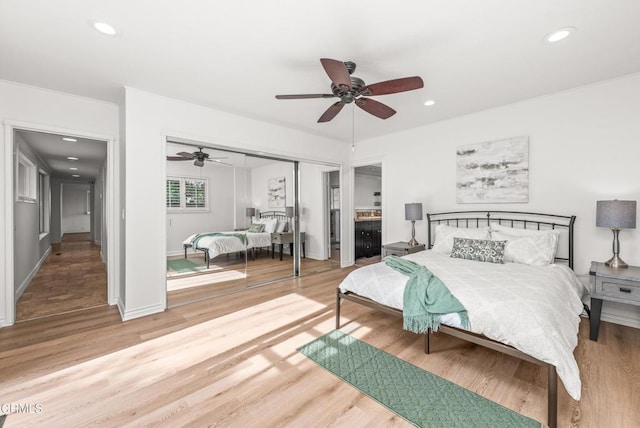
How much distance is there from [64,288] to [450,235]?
19.5ft

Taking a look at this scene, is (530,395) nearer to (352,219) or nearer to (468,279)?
(468,279)

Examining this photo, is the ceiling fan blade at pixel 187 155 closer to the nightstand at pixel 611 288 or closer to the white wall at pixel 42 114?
the white wall at pixel 42 114

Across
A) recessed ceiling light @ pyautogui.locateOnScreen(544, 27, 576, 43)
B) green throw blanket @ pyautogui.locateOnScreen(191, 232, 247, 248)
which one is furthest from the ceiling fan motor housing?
green throw blanket @ pyautogui.locateOnScreen(191, 232, 247, 248)

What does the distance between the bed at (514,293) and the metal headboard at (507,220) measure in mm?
11

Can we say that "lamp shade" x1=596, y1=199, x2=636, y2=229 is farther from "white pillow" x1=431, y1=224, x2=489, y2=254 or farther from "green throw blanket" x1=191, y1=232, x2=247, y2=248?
"green throw blanket" x1=191, y1=232, x2=247, y2=248

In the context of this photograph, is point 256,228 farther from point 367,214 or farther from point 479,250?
point 367,214

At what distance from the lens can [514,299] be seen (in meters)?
1.99

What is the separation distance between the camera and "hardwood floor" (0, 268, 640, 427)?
1.74 meters

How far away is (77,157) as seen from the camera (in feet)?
21.0

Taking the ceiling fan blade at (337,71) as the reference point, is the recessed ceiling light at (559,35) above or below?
above

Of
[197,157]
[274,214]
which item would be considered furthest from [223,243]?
[197,157]

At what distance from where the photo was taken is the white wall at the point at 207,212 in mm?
3705

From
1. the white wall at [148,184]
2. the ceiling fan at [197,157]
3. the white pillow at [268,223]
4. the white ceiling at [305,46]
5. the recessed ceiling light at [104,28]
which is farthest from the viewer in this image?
the white pillow at [268,223]

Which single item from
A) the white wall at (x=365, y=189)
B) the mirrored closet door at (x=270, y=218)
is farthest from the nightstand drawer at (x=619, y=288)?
the white wall at (x=365, y=189)
